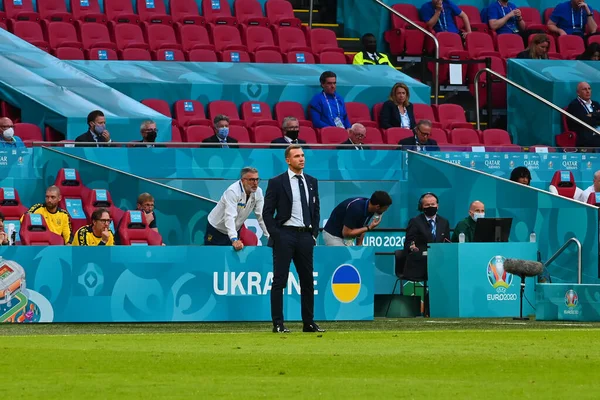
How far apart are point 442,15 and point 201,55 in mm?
5363

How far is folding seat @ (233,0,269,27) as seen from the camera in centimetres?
2570

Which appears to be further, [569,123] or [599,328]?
[569,123]

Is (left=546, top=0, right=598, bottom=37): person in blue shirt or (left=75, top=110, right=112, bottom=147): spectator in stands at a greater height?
(left=546, top=0, right=598, bottom=37): person in blue shirt

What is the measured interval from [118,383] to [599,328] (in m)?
6.99

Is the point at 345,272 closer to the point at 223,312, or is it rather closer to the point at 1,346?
the point at 223,312

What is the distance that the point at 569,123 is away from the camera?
76.9ft

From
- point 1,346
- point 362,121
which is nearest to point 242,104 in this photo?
point 362,121

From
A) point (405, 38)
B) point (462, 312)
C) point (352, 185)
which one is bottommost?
point (462, 312)

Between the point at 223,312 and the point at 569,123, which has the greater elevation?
the point at 569,123

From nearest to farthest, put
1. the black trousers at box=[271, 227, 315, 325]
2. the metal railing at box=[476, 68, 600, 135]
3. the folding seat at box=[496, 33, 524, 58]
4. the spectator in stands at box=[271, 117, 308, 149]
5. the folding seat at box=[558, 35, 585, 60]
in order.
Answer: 1. the black trousers at box=[271, 227, 315, 325]
2. the spectator in stands at box=[271, 117, 308, 149]
3. the metal railing at box=[476, 68, 600, 135]
4. the folding seat at box=[496, 33, 524, 58]
5. the folding seat at box=[558, 35, 585, 60]

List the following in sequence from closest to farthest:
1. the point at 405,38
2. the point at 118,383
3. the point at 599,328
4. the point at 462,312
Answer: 1. the point at 118,383
2. the point at 599,328
3. the point at 462,312
4. the point at 405,38

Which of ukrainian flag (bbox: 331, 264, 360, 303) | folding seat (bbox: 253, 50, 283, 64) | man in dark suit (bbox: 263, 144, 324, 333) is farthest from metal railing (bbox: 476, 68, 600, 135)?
man in dark suit (bbox: 263, 144, 324, 333)

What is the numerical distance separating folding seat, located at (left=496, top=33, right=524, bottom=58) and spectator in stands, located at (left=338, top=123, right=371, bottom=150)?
681 centimetres

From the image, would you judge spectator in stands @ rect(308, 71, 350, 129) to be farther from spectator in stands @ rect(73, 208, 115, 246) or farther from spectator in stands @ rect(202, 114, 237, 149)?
spectator in stands @ rect(73, 208, 115, 246)
